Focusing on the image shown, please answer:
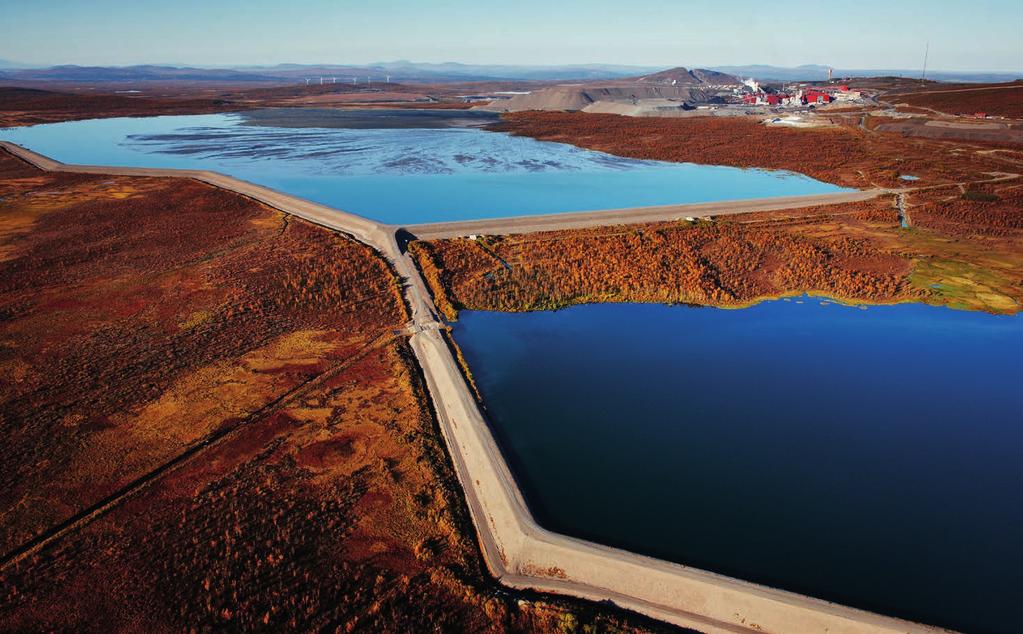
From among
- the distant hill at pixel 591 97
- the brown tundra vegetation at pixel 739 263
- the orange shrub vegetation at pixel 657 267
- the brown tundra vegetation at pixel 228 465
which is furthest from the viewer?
the distant hill at pixel 591 97

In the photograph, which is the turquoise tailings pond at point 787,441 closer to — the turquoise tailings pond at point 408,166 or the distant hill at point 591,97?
the turquoise tailings pond at point 408,166

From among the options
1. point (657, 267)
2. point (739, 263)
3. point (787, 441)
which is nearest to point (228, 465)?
point (787, 441)

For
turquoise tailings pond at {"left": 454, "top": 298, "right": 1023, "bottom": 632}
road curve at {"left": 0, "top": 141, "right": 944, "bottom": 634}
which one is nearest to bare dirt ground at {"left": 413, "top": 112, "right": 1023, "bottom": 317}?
turquoise tailings pond at {"left": 454, "top": 298, "right": 1023, "bottom": 632}

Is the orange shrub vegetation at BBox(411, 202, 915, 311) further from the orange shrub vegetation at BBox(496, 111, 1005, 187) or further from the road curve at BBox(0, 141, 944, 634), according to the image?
the orange shrub vegetation at BBox(496, 111, 1005, 187)

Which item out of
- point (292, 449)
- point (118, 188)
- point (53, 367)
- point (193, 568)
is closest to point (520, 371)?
point (292, 449)

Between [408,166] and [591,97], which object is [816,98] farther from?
[408,166]

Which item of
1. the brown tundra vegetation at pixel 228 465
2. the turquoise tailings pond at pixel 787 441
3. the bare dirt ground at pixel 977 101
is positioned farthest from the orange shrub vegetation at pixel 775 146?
the brown tundra vegetation at pixel 228 465
